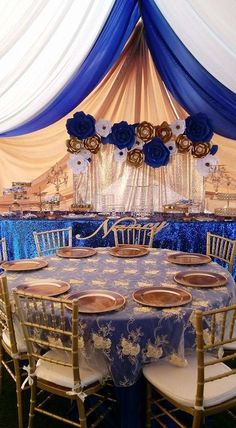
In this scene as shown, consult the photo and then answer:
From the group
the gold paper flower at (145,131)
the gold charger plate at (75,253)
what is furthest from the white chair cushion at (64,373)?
the gold paper flower at (145,131)

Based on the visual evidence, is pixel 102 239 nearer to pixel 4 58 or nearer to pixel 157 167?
pixel 157 167

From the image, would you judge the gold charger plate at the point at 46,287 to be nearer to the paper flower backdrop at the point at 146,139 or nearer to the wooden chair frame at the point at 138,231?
the wooden chair frame at the point at 138,231

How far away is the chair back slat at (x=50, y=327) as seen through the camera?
151cm

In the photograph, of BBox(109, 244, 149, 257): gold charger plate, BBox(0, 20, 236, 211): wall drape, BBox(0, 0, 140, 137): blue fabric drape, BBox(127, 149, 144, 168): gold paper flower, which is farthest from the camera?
BBox(0, 20, 236, 211): wall drape

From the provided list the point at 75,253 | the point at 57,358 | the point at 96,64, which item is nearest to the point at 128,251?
the point at 75,253

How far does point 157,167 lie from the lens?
3.66 m

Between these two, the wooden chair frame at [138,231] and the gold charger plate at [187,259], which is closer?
the gold charger plate at [187,259]

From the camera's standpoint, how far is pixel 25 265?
2217 millimetres

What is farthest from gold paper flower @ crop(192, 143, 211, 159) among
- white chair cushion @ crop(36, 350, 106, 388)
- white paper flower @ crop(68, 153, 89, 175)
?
white chair cushion @ crop(36, 350, 106, 388)

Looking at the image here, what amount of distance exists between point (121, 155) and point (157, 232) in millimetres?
795

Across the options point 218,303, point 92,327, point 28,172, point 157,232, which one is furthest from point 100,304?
point 28,172

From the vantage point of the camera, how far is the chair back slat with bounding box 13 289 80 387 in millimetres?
1509

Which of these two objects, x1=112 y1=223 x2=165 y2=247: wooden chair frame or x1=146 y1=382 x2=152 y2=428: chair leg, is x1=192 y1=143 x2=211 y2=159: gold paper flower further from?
x1=146 y1=382 x2=152 y2=428: chair leg

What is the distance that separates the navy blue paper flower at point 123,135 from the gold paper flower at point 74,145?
0.32 meters
